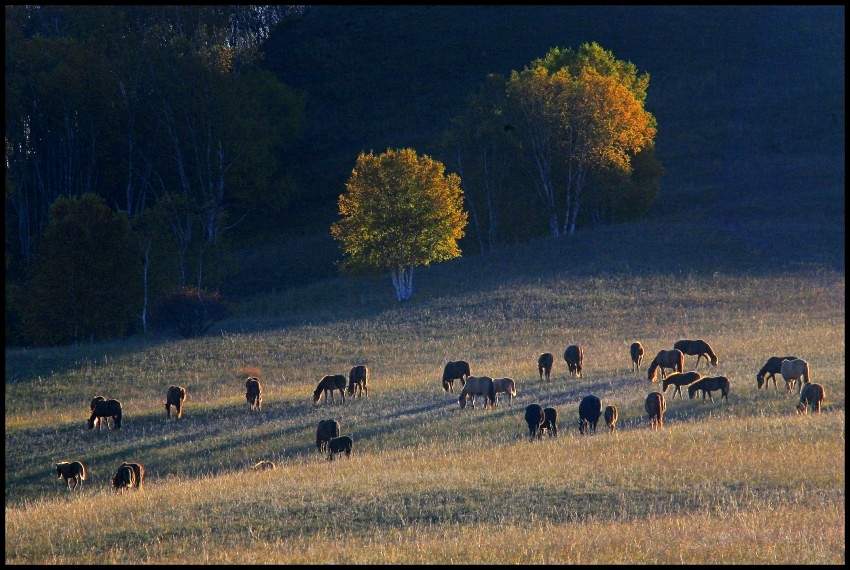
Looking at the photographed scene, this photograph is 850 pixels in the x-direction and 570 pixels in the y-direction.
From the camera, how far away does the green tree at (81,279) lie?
56719 millimetres

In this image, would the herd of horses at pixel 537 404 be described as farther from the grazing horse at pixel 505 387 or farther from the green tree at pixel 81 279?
the green tree at pixel 81 279

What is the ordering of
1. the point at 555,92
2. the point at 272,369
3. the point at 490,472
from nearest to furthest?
the point at 490,472
the point at 272,369
the point at 555,92

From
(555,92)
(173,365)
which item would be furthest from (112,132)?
(173,365)

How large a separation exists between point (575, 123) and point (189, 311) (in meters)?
31.5

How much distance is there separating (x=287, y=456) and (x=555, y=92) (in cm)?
5108

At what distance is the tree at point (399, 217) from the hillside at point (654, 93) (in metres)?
14.8

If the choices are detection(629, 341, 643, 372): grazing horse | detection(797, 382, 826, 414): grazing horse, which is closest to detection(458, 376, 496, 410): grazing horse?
detection(629, 341, 643, 372): grazing horse

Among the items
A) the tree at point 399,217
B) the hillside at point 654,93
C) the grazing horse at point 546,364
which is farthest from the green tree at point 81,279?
the grazing horse at point 546,364

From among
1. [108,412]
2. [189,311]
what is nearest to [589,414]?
[108,412]

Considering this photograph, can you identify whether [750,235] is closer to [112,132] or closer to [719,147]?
[719,147]

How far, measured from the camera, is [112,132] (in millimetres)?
78188

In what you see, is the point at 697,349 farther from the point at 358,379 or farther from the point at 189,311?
the point at 189,311

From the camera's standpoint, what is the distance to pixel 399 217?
60906 mm

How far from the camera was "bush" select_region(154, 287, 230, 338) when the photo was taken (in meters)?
52.7
